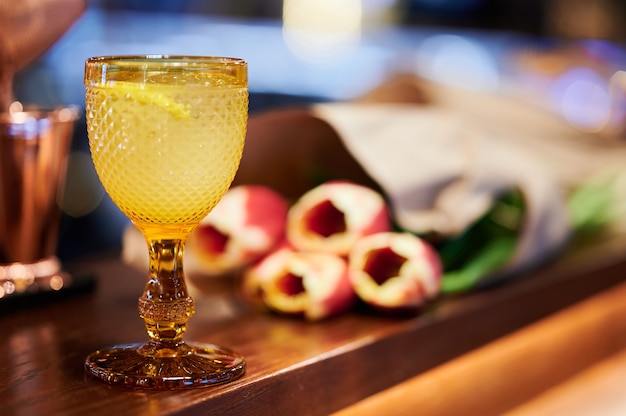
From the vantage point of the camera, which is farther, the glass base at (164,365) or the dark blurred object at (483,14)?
the dark blurred object at (483,14)

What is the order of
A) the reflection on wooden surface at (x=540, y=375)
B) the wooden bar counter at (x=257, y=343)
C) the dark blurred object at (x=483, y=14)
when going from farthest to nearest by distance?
the dark blurred object at (x=483, y=14), the reflection on wooden surface at (x=540, y=375), the wooden bar counter at (x=257, y=343)

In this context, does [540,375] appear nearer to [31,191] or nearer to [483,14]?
[31,191]

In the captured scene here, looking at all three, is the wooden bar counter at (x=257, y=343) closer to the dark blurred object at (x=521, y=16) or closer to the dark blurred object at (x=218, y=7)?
the dark blurred object at (x=218, y=7)

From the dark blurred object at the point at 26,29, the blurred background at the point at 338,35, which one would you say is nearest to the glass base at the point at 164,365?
the dark blurred object at the point at 26,29

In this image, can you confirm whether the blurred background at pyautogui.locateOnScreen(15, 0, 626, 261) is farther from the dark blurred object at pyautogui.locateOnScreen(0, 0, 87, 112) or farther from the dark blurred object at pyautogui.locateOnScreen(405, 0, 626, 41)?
the dark blurred object at pyautogui.locateOnScreen(0, 0, 87, 112)

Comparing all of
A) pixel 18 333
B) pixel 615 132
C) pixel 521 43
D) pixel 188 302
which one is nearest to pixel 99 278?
pixel 18 333

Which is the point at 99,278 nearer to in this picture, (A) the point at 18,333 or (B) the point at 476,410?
(A) the point at 18,333

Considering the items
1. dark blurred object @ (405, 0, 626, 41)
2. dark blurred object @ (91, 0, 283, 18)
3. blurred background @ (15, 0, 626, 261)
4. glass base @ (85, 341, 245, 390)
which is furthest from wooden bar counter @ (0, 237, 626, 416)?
dark blurred object @ (405, 0, 626, 41)

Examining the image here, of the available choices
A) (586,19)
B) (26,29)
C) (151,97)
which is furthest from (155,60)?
(586,19)
